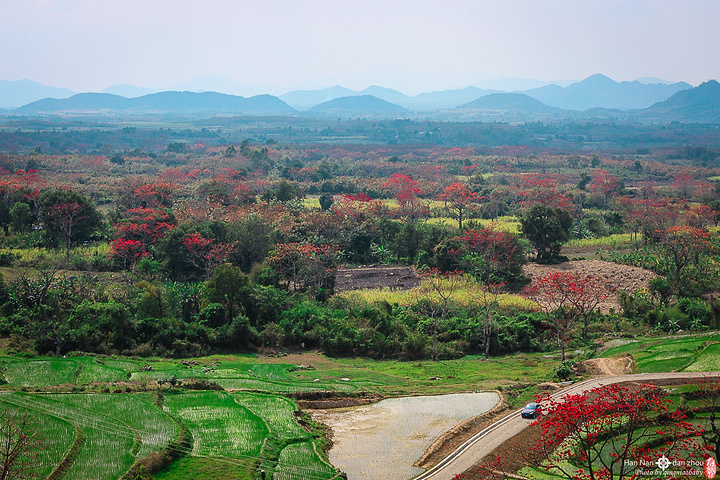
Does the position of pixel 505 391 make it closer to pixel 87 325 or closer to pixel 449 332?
pixel 449 332

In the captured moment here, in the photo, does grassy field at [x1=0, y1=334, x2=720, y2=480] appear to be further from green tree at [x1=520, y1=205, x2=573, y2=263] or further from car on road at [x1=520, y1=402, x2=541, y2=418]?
green tree at [x1=520, y1=205, x2=573, y2=263]

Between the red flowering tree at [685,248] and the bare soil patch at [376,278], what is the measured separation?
1615 cm

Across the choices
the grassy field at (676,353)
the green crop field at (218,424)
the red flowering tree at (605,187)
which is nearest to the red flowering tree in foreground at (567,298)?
the grassy field at (676,353)

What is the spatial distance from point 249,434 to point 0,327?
15.8 metres

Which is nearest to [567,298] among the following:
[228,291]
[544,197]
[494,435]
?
[494,435]

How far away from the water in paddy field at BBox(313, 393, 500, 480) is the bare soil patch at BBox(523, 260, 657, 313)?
18.3 m

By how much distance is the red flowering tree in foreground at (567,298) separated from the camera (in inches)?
1305

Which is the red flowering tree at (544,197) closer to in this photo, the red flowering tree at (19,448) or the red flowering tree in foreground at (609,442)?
the red flowering tree in foreground at (609,442)

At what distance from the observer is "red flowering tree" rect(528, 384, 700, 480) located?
14766 millimetres

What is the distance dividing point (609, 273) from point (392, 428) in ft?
91.8

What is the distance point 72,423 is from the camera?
778 inches

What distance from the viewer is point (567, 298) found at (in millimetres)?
34812

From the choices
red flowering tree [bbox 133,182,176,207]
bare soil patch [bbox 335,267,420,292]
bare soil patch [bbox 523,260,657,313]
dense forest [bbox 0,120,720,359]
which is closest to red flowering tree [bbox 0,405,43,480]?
Answer: dense forest [bbox 0,120,720,359]

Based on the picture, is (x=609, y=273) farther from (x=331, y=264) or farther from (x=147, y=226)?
(x=147, y=226)
